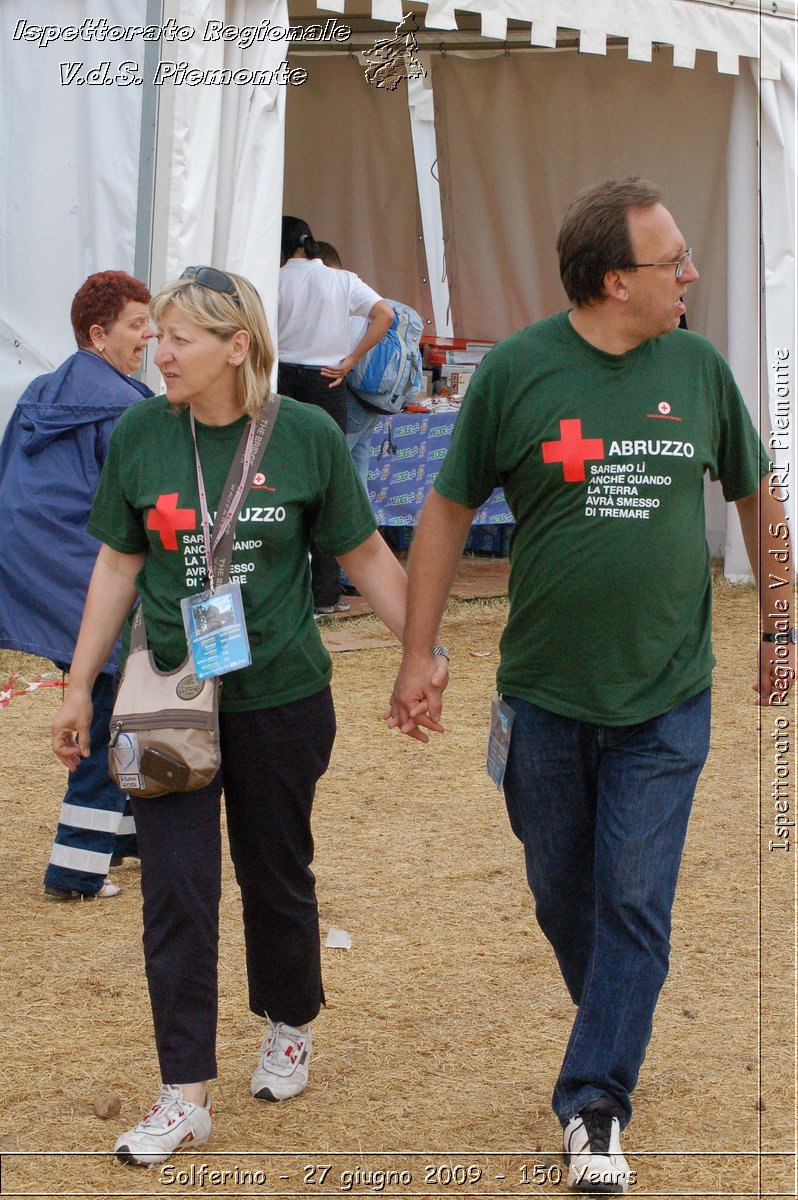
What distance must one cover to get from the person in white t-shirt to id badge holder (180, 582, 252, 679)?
5.28 m

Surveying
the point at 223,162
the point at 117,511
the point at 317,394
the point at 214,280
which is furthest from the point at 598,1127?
the point at 317,394

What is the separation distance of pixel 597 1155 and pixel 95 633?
1508 millimetres

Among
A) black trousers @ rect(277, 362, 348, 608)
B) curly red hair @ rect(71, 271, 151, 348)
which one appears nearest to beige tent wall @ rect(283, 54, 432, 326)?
black trousers @ rect(277, 362, 348, 608)

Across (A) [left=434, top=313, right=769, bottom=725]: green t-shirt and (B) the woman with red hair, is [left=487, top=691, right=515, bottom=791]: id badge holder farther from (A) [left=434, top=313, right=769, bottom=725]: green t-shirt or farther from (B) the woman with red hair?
(B) the woman with red hair

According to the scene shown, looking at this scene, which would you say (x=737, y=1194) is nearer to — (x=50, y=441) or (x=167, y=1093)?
(x=167, y=1093)

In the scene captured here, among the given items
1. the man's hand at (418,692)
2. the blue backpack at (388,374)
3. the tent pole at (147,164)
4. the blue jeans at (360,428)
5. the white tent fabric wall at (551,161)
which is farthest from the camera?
the white tent fabric wall at (551,161)

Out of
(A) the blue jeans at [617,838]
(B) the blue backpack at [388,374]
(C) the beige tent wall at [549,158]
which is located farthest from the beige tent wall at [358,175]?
(A) the blue jeans at [617,838]

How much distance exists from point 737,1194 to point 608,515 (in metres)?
1.40

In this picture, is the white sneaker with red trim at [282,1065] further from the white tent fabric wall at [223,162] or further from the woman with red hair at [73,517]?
the white tent fabric wall at [223,162]

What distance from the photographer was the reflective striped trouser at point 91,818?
15.1 feet

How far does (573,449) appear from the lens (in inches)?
113

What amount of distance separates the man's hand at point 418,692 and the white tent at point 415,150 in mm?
2897

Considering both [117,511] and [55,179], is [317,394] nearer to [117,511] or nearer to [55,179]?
[55,179]

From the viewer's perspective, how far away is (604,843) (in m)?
2.96
